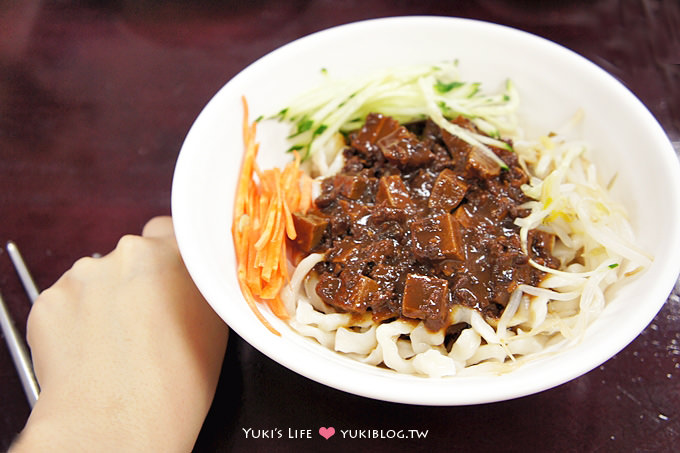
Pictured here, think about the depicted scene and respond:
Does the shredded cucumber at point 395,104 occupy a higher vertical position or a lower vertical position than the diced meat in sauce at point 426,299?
higher

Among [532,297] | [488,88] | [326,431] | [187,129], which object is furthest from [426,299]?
[187,129]

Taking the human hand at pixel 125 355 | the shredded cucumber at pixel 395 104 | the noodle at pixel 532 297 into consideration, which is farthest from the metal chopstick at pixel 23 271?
the shredded cucumber at pixel 395 104

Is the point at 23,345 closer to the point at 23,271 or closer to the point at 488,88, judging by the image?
the point at 23,271

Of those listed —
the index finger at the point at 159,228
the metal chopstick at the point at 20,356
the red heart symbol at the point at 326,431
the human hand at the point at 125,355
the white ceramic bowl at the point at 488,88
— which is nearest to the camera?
the white ceramic bowl at the point at 488,88

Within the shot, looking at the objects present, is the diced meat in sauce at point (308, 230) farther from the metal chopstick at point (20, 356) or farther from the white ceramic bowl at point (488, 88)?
the metal chopstick at point (20, 356)

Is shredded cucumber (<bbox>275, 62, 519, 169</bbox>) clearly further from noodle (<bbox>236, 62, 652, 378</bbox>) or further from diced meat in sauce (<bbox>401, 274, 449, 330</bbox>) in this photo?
diced meat in sauce (<bbox>401, 274, 449, 330</bbox>)

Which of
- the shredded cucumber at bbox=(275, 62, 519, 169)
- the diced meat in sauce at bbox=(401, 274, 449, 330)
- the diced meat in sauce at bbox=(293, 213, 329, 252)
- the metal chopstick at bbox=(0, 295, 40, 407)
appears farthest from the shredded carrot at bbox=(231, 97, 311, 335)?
the metal chopstick at bbox=(0, 295, 40, 407)
